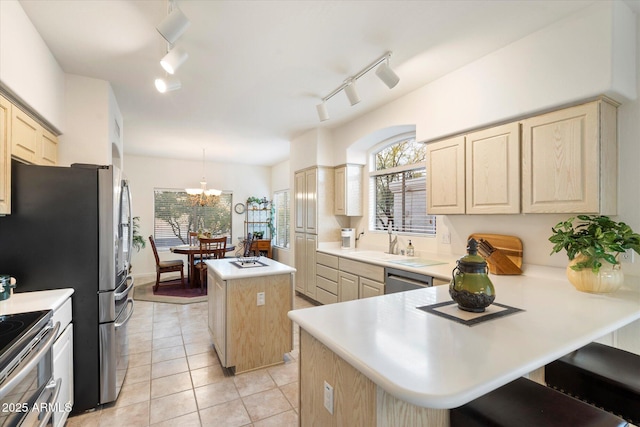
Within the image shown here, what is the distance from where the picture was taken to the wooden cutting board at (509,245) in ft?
8.02

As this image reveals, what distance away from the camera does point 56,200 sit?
2033 mm

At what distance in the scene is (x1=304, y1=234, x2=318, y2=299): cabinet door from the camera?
4469 mm

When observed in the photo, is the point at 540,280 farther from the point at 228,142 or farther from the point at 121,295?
the point at 228,142

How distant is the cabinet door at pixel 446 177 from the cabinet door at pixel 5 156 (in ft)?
10.6

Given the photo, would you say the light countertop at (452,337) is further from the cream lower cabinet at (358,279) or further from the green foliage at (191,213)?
the green foliage at (191,213)

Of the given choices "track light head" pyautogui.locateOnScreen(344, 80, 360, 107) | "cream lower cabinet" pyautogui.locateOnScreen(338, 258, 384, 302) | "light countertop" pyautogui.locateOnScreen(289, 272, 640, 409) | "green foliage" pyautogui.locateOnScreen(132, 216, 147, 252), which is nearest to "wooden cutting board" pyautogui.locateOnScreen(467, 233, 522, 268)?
"light countertop" pyautogui.locateOnScreen(289, 272, 640, 409)

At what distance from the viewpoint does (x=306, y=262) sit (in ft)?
15.4

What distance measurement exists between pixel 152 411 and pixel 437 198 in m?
2.92

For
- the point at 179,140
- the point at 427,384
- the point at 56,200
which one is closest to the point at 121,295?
the point at 56,200

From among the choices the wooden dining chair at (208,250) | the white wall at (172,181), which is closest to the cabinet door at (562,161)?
the wooden dining chair at (208,250)

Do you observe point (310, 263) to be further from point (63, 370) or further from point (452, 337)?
point (452, 337)

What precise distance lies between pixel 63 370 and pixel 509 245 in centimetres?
335

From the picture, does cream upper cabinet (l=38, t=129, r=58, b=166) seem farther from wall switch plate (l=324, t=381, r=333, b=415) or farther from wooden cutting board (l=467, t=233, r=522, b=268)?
wooden cutting board (l=467, t=233, r=522, b=268)

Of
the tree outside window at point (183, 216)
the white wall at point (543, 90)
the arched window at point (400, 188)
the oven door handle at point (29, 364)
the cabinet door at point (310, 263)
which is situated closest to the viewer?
the oven door handle at point (29, 364)
